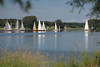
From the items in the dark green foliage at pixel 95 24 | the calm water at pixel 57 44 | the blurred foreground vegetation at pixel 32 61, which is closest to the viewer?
the blurred foreground vegetation at pixel 32 61

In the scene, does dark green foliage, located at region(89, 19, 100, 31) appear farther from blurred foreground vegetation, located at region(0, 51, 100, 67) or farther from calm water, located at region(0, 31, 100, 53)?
blurred foreground vegetation, located at region(0, 51, 100, 67)

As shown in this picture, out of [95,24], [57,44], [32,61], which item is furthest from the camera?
[57,44]

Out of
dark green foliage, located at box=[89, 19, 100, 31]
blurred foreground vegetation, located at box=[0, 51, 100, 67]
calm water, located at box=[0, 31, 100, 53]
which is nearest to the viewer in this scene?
blurred foreground vegetation, located at box=[0, 51, 100, 67]

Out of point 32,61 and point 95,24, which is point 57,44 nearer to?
point 95,24

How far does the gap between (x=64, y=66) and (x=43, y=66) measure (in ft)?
3.38

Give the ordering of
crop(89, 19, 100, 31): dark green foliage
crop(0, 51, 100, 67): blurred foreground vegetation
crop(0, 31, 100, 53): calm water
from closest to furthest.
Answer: crop(0, 51, 100, 67): blurred foreground vegetation
crop(89, 19, 100, 31): dark green foliage
crop(0, 31, 100, 53): calm water

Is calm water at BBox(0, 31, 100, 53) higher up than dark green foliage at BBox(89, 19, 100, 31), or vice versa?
dark green foliage at BBox(89, 19, 100, 31)

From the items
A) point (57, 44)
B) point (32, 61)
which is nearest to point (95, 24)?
point (32, 61)

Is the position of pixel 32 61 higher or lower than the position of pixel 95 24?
lower

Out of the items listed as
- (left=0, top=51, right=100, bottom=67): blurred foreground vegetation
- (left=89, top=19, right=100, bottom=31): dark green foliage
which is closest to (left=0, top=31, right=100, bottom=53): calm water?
(left=89, top=19, right=100, bottom=31): dark green foliage

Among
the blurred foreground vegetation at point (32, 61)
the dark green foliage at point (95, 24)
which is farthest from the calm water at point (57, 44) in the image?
the blurred foreground vegetation at point (32, 61)

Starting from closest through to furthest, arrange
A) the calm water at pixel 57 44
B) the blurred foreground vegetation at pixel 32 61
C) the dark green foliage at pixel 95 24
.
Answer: the blurred foreground vegetation at pixel 32 61
the dark green foliage at pixel 95 24
the calm water at pixel 57 44

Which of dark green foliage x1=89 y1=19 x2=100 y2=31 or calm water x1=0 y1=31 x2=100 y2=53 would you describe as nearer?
dark green foliage x1=89 y1=19 x2=100 y2=31

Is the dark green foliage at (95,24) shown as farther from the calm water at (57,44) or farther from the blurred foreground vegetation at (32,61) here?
the blurred foreground vegetation at (32,61)
